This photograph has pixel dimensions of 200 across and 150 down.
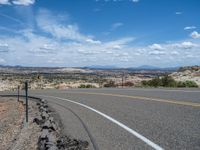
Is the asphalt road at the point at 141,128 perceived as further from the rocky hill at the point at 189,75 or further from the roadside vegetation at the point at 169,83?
the rocky hill at the point at 189,75

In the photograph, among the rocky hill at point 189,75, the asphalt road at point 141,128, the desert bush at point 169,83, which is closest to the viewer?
the asphalt road at point 141,128

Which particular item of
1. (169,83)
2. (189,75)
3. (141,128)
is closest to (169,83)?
(169,83)

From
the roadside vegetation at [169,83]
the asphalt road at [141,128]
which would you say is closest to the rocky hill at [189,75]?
the roadside vegetation at [169,83]

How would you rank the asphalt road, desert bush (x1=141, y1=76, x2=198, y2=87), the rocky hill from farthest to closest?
the rocky hill
desert bush (x1=141, y1=76, x2=198, y2=87)
the asphalt road

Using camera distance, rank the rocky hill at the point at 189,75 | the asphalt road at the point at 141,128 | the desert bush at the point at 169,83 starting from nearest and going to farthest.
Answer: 1. the asphalt road at the point at 141,128
2. the desert bush at the point at 169,83
3. the rocky hill at the point at 189,75

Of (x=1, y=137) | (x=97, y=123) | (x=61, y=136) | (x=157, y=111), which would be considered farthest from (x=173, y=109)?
(x=1, y=137)

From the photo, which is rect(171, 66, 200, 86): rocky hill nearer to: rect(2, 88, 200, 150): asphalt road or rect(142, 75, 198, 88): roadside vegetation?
rect(142, 75, 198, 88): roadside vegetation

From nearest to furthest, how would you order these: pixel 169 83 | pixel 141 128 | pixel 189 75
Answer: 1. pixel 141 128
2. pixel 169 83
3. pixel 189 75

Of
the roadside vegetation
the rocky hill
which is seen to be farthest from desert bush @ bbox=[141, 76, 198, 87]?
the rocky hill

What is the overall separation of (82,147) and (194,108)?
6352 mm


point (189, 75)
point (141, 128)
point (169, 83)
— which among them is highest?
point (189, 75)

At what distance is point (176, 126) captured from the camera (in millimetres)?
9305

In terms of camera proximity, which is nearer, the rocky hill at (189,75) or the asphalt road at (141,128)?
the asphalt road at (141,128)

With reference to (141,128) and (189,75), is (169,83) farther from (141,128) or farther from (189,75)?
(141,128)
